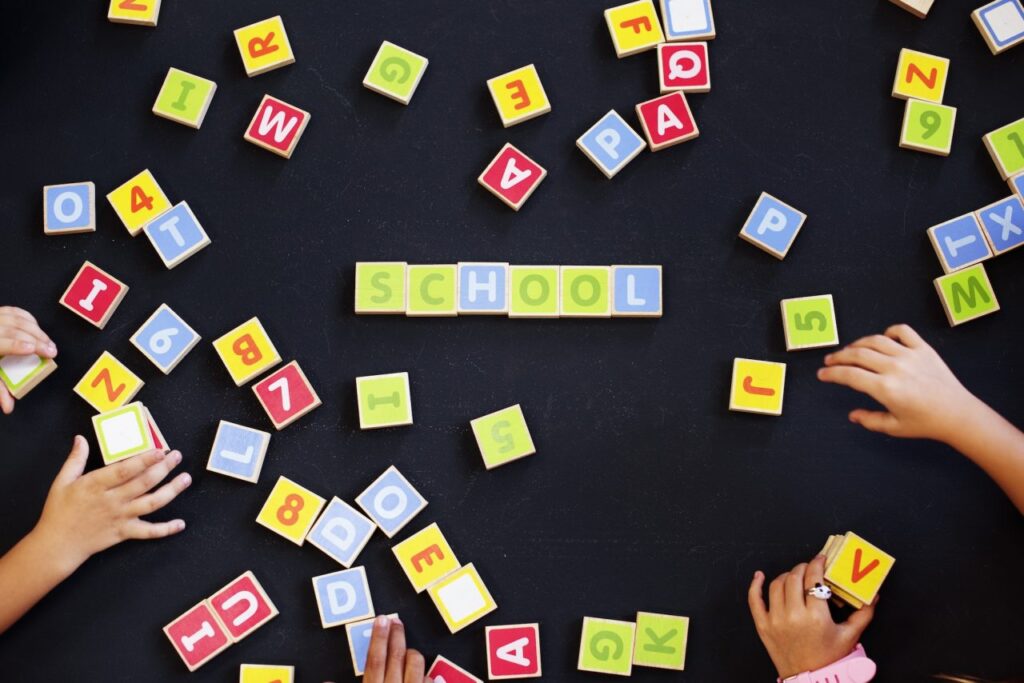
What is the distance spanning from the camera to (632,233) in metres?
1.31

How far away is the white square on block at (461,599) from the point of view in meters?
1.27

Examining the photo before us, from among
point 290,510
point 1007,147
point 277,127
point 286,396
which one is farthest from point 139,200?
point 1007,147

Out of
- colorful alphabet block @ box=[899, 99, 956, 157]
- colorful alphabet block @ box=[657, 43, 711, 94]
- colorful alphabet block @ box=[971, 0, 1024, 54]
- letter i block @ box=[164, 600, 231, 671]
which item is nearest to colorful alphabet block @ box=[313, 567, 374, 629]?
letter i block @ box=[164, 600, 231, 671]

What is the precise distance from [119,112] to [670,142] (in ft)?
2.49

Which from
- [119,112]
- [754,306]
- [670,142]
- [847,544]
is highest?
[119,112]

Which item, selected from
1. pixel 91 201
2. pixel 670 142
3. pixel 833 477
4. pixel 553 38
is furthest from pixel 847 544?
pixel 91 201

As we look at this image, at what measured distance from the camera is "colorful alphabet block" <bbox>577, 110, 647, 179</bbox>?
1306 mm

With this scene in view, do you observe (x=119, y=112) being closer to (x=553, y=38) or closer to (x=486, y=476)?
(x=553, y=38)

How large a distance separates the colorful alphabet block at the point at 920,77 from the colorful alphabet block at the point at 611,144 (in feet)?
1.15

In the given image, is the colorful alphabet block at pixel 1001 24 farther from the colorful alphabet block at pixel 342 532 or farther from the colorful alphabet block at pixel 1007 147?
the colorful alphabet block at pixel 342 532

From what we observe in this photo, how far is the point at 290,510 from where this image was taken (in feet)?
4.24

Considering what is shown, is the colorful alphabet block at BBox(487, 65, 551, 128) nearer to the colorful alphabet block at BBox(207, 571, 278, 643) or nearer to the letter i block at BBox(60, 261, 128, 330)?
the letter i block at BBox(60, 261, 128, 330)

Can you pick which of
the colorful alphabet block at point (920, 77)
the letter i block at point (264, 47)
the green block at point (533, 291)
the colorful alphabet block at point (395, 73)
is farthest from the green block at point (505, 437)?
the colorful alphabet block at point (920, 77)

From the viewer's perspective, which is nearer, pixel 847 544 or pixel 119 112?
pixel 847 544
